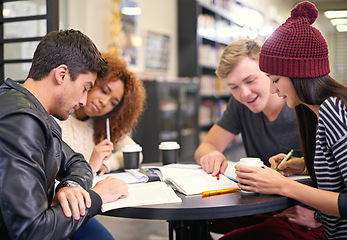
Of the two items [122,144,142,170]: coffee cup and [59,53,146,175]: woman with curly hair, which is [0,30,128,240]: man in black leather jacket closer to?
[122,144,142,170]: coffee cup

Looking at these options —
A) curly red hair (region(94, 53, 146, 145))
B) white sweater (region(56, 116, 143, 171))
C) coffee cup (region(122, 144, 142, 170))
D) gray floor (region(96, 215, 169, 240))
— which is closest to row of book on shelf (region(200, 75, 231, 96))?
gray floor (region(96, 215, 169, 240))

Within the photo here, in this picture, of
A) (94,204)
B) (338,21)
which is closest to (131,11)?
(94,204)

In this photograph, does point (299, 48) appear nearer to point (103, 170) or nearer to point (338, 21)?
point (103, 170)

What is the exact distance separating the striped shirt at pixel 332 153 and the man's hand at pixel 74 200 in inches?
29.0

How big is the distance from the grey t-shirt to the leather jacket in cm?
114

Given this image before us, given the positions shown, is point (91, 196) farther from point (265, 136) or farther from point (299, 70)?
point (265, 136)

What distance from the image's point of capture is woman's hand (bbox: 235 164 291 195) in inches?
44.6

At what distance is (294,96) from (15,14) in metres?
1.63

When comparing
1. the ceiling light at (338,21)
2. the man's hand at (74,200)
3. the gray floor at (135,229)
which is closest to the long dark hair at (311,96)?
the man's hand at (74,200)

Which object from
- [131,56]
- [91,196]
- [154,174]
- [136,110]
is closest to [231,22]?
[131,56]

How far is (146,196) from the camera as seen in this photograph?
3.78 feet

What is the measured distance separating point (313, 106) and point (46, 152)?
2.87ft

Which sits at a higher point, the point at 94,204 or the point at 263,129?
the point at 263,129

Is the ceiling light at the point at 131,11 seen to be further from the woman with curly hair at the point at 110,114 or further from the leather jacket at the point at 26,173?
the leather jacket at the point at 26,173
